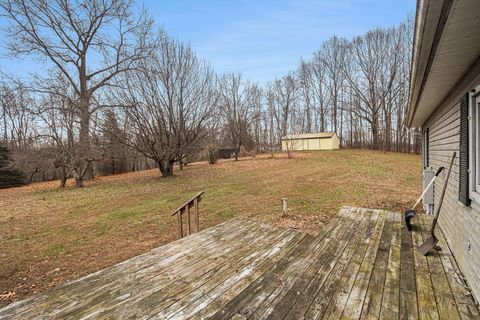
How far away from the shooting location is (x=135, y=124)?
1205cm

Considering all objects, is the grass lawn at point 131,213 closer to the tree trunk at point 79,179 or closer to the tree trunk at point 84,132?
the tree trunk at point 79,179

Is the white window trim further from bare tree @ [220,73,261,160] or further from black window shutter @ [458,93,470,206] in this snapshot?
bare tree @ [220,73,261,160]

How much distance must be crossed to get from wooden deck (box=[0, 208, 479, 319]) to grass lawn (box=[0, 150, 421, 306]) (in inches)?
58.1

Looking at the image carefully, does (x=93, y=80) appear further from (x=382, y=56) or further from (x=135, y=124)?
(x=382, y=56)

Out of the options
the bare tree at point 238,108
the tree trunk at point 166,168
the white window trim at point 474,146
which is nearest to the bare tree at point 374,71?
the bare tree at point 238,108

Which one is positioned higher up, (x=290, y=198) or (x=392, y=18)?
(x=392, y=18)

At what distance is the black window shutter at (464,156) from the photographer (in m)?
2.47

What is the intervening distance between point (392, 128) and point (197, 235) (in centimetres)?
3075

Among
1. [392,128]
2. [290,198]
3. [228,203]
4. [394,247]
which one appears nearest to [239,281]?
[394,247]

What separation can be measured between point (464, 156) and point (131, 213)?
7.60m

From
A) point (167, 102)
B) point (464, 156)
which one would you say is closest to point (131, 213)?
point (167, 102)

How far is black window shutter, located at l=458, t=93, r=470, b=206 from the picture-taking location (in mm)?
2473

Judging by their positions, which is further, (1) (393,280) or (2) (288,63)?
(2) (288,63)

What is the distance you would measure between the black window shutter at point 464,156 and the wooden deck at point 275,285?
0.90 meters
